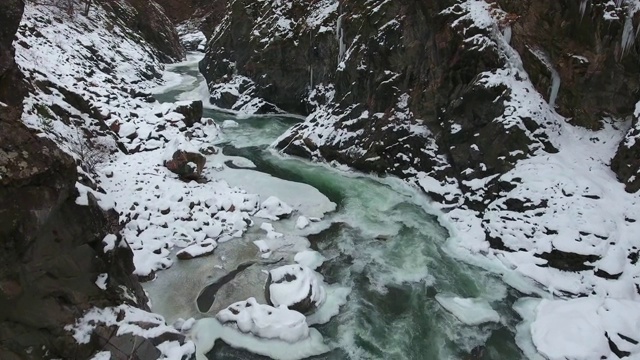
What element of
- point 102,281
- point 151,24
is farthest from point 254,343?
point 151,24

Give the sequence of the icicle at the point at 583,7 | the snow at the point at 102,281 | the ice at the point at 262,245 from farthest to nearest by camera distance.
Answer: the icicle at the point at 583,7 < the ice at the point at 262,245 < the snow at the point at 102,281

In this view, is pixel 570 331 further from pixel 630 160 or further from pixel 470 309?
pixel 630 160

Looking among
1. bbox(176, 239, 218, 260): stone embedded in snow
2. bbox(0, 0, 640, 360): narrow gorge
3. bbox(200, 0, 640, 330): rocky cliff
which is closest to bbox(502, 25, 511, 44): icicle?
bbox(200, 0, 640, 330): rocky cliff

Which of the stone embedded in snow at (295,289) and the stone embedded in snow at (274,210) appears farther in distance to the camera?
the stone embedded in snow at (274,210)

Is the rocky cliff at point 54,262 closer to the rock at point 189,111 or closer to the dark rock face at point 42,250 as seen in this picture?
the dark rock face at point 42,250

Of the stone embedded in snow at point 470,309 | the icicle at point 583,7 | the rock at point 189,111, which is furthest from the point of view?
the rock at point 189,111

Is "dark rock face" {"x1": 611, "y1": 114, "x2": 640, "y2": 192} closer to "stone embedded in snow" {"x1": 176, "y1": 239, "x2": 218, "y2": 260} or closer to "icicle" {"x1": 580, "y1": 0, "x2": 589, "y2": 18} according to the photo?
"icicle" {"x1": 580, "y1": 0, "x2": 589, "y2": 18}

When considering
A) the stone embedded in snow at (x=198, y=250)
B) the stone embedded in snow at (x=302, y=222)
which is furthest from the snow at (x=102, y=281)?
the stone embedded in snow at (x=302, y=222)
